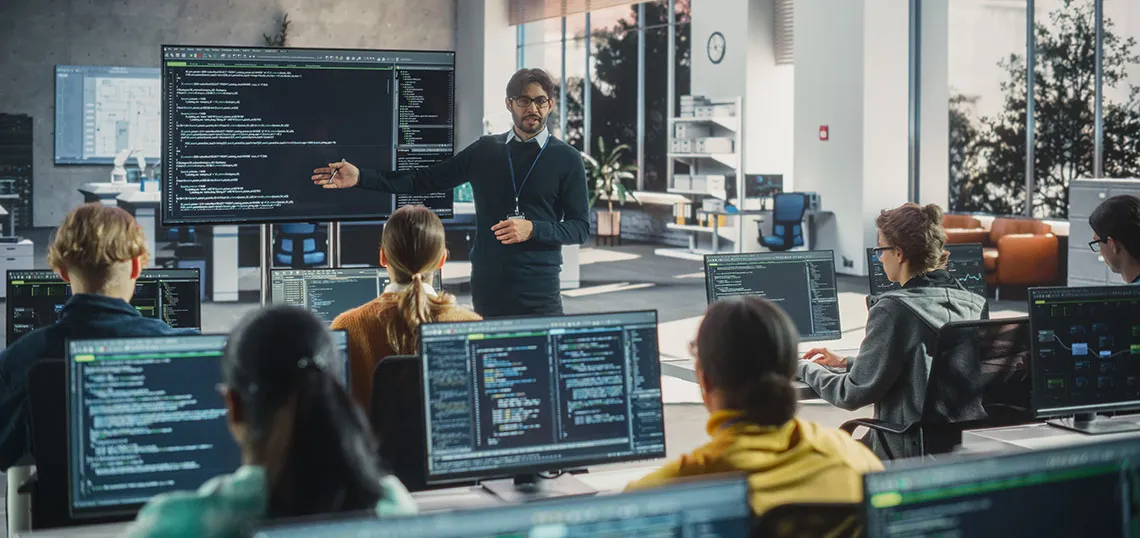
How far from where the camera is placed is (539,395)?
2428 millimetres

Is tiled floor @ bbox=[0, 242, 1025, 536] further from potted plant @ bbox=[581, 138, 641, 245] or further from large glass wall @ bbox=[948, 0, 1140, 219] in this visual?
large glass wall @ bbox=[948, 0, 1140, 219]

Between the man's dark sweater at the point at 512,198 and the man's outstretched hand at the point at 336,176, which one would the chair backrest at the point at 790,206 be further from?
the man's outstretched hand at the point at 336,176

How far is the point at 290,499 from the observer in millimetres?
1213

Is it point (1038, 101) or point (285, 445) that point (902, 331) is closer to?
point (285, 445)

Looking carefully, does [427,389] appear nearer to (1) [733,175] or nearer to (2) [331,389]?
(2) [331,389]

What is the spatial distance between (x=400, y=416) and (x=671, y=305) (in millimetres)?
8674

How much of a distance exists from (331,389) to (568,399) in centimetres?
122

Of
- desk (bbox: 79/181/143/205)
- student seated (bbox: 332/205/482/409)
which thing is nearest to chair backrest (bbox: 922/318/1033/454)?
student seated (bbox: 332/205/482/409)

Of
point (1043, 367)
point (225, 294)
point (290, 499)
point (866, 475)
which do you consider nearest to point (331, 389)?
point (290, 499)

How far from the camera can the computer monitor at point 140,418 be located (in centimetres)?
212

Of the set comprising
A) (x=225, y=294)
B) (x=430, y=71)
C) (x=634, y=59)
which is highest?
(x=634, y=59)

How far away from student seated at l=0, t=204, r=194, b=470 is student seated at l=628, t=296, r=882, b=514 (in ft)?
4.49

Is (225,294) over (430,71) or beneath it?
beneath

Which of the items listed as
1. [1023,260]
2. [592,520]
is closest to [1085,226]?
[1023,260]
